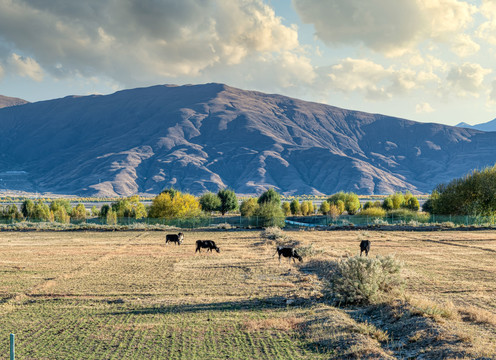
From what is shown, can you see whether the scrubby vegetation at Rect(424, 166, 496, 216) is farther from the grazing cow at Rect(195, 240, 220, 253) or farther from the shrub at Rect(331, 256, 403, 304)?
the shrub at Rect(331, 256, 403, 304)

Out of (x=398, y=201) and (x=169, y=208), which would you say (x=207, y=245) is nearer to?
(x=169, y=208)

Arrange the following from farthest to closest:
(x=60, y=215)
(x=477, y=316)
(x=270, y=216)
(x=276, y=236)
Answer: (x=60, y=215) → (x=270, y=216) → (x=276, y=236) → (x=477, y=316)

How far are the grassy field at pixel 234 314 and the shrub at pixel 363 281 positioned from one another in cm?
64

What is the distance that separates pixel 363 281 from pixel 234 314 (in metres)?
5.31

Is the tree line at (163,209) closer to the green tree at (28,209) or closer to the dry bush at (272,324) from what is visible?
the green tree at (28,209)

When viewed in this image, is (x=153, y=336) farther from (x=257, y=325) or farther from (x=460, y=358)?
(x=460, y=358)

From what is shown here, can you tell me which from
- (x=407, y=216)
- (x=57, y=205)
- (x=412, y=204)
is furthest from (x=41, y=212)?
(x=412, y=204)

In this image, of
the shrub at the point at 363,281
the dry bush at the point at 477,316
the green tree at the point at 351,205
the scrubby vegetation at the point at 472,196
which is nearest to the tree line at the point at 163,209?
the green tree at the point at 351,205

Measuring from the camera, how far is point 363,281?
17.1m

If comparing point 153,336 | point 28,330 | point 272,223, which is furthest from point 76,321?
point 272,223

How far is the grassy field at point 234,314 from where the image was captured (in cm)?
1218

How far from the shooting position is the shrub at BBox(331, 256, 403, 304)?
16875 millimetres

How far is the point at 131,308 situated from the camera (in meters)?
17.1

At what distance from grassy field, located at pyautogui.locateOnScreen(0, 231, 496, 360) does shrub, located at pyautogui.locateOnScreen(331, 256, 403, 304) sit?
0.64 meters
